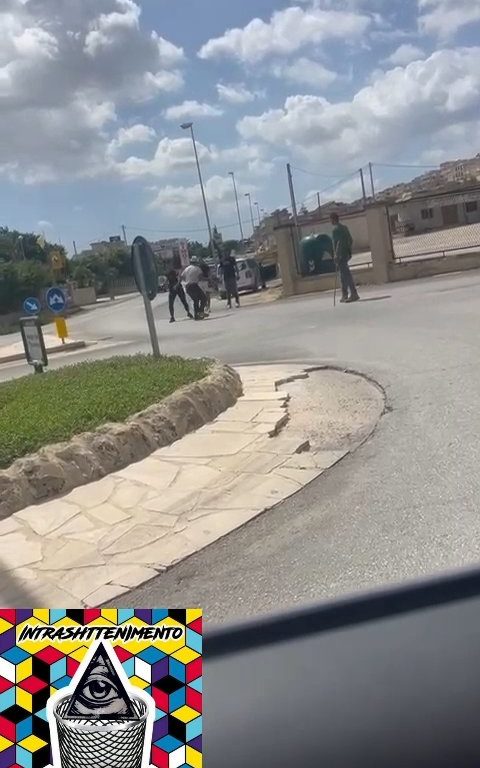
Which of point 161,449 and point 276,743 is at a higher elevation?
point 276,743

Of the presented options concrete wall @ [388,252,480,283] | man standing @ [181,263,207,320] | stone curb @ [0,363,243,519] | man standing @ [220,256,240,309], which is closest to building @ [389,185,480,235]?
concrete wall @ [388,252,480,283]

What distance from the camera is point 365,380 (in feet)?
27.5

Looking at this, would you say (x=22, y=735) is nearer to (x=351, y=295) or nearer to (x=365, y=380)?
(x=365, y=380)

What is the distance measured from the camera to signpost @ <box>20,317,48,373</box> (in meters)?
11.6

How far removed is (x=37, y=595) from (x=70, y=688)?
10.2 ft

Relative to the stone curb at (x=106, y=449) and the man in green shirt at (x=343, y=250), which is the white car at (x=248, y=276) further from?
the stone curb at (x=106, y=449)

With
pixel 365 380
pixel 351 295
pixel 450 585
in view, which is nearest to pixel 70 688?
pixel 450 585

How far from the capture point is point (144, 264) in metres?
9.36

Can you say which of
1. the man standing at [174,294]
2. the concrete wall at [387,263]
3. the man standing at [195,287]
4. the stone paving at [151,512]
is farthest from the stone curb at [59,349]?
the stone paving at [151,512]

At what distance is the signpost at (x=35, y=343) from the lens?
11.6 metres

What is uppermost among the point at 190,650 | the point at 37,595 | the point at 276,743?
the point at 190,650

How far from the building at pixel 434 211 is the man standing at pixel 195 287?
5.53m

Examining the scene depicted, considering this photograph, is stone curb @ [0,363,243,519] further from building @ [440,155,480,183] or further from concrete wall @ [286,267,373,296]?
building @ [440,155,480,183]

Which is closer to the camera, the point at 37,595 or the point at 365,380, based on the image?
the point at 37,595
